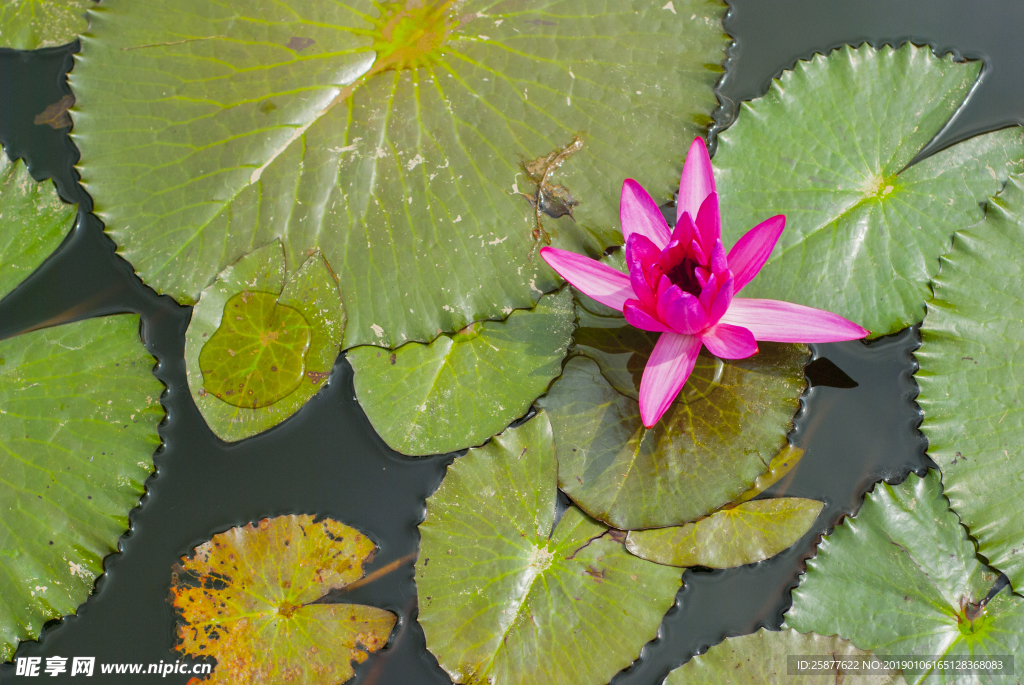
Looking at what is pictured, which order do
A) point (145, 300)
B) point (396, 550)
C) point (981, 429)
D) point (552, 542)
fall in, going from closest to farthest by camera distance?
1. point (981, 429)
2. point (552, 542)
3. point (396, 550)
4. point (145, 300)

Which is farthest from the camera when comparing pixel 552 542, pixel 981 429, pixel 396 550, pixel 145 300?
pixel 145 300

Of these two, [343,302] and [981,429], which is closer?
[981,429]

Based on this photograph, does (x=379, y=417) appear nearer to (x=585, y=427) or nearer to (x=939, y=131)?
(x=585, y=427)

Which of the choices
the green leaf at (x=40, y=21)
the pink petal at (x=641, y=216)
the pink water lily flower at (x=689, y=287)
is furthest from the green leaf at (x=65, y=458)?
the pink petal at (x=641, y=216)

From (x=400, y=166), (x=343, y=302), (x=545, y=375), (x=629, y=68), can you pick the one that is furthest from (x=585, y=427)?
(x=629, y=68)

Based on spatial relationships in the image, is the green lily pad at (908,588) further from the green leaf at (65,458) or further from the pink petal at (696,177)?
the green leaf at (65,458)

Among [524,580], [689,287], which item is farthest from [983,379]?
[524,580]

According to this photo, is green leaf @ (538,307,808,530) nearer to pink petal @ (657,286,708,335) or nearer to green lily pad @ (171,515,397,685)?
pink petal @ (657,286,708,335)
